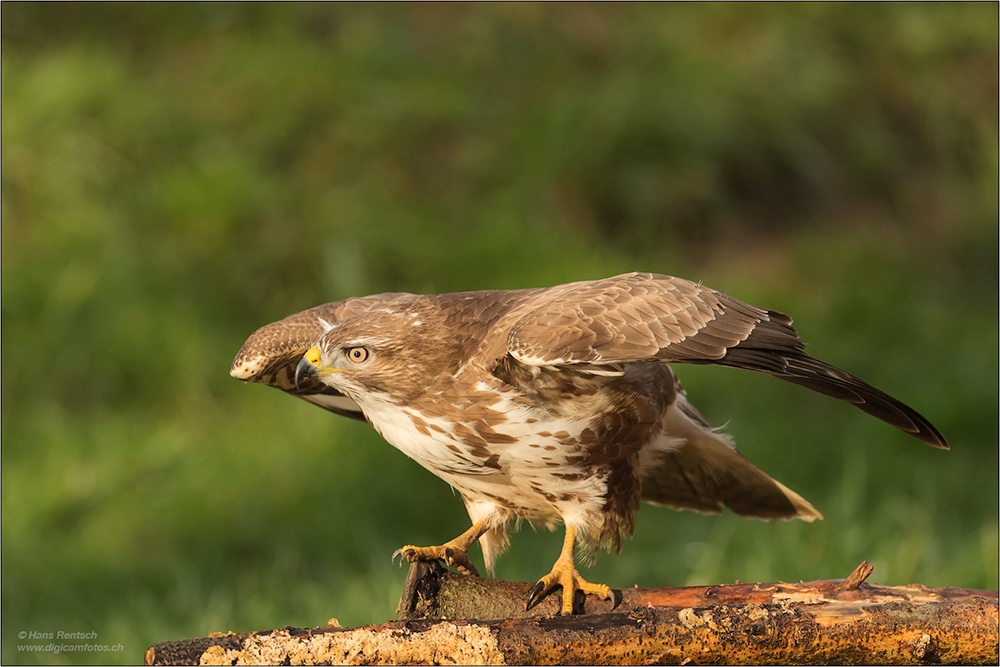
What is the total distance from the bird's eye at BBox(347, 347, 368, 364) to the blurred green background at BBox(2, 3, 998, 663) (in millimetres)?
1863

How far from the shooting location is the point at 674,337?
337cm

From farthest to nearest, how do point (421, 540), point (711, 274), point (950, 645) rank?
1. point (711, 274)
2. point (421, 540)
3. point (950, 645)

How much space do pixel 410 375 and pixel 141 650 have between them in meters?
2.43

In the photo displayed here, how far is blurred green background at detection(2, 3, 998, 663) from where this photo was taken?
6062 mm

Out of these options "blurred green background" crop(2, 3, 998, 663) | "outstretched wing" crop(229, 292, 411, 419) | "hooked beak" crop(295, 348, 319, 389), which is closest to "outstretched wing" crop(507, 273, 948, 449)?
"hooked beak" crop(295, 348, 319, 389)

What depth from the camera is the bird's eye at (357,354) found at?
372 cm

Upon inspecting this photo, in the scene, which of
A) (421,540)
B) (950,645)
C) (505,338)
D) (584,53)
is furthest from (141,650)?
(584,53)

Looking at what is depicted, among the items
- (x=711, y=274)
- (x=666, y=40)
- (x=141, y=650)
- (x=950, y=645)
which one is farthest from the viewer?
(x=666, y=40)

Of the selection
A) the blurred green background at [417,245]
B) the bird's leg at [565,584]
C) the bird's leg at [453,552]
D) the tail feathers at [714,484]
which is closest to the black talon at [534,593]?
the bird's leg at [565,584]

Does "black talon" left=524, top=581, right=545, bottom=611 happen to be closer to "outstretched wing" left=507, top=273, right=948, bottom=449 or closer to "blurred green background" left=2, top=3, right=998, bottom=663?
"outstretched wing" left=507, top=273, right=948, bottom=449

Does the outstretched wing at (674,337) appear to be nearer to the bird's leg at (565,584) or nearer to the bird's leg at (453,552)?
the bird's leg at (565,584)

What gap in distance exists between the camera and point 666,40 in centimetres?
930

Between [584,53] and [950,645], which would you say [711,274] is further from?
[950,645]

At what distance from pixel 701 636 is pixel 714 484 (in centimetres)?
Answer: 145
